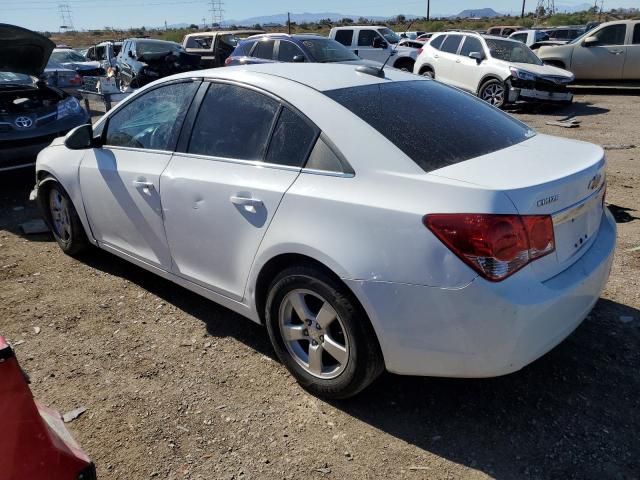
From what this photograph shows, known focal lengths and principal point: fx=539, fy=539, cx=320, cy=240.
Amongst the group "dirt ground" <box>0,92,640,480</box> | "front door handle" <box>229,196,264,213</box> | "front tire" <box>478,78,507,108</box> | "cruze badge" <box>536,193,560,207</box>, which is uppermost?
"cruze badge" <box>536,193,560,207</box>

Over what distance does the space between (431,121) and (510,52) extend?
11.1m

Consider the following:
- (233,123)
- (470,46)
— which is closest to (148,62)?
(470,46)

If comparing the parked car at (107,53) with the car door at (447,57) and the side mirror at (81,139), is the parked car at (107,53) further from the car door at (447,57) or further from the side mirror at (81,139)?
the side mirror at (81,139)

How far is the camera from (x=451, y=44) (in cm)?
1358

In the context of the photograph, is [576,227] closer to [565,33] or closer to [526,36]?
[526,36]

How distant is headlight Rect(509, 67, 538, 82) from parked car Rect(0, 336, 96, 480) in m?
12.0

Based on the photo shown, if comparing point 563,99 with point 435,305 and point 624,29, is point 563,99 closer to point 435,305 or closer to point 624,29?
point 624,29

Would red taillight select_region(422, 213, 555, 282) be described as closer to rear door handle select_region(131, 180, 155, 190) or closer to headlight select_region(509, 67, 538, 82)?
rear door handle select_region(131, 180, 155, 190)

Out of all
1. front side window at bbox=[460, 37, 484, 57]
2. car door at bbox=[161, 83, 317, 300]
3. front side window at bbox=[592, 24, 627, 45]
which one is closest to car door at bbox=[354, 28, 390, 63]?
front side window at bbox=[460, 37, 484, 57]

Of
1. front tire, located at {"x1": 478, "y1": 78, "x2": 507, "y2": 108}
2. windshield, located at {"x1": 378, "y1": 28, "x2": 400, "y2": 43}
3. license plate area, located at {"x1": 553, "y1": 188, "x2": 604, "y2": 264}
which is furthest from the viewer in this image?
windshield, located at {"x1": 378, "y1": 28, "x2": 400, "y2": 43}

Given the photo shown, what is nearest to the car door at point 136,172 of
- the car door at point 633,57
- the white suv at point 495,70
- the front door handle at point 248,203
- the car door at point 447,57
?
the front door handle at point 248,203

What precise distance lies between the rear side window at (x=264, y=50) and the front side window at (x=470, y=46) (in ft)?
15.3

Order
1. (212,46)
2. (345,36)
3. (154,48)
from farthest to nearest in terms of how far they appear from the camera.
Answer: (345,36), (212,46), (154,48)

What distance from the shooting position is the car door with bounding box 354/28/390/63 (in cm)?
1686
